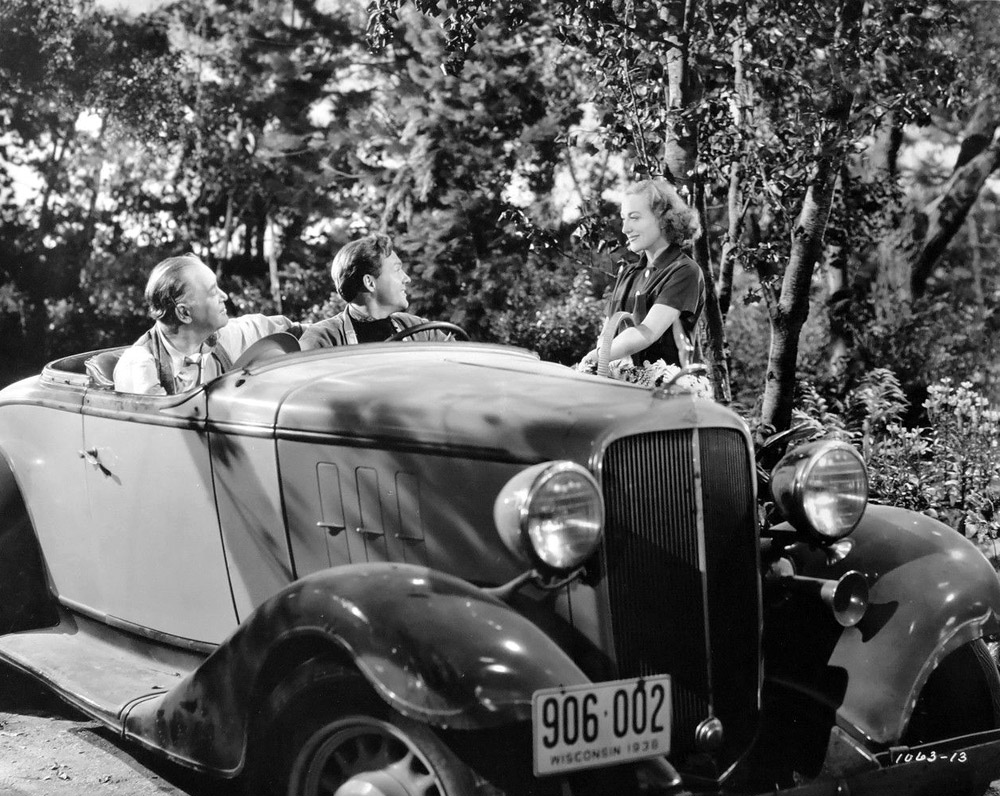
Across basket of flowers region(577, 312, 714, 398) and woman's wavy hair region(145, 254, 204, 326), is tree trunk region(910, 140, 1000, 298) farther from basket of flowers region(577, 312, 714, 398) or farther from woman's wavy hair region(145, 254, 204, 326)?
woman's wavy hair region(145, 254, 204, 326)

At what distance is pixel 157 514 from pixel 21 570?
1.07m

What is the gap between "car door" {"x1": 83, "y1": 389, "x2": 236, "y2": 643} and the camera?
3.79 m

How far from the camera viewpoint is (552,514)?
107 inches

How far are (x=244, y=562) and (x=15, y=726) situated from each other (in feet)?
4.45

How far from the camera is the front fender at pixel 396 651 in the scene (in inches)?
96.8

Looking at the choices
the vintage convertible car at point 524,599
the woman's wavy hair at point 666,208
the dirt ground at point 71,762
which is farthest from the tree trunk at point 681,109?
the dirt ground at point 71,762

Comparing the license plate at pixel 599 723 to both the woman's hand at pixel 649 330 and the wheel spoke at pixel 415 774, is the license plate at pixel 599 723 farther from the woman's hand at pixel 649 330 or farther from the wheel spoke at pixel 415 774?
the woman's hand at pixel 649 330

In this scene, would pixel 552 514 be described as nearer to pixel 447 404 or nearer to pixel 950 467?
pixel 447 404

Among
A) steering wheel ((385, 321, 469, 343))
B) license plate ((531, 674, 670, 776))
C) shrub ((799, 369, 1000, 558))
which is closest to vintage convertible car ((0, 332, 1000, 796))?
license plate ((531, 674, 670, 776))

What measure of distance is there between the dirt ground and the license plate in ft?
5.34

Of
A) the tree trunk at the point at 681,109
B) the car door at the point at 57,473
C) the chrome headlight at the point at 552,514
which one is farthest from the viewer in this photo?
the tree trunk at the point at 681,109

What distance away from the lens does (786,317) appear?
7.34 m

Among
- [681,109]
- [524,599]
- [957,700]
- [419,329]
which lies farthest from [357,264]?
[681,109]

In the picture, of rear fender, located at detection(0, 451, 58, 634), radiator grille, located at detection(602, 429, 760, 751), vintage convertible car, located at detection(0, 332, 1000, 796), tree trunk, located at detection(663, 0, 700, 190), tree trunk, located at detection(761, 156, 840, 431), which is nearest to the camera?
vintage convertible car, located at detection(0, 332, 1000, 796)
